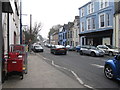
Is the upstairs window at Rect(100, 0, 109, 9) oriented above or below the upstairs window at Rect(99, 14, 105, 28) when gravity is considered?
above

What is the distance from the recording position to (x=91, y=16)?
32.1 m

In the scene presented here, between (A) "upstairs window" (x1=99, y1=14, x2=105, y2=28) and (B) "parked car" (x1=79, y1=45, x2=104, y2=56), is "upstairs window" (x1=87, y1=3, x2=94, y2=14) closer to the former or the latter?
(A) "upstairs window" (x1=99, y1=14, x2=105, y2=28)

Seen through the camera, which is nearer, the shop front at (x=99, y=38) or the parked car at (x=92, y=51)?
the parked car at (x=92, y=51)

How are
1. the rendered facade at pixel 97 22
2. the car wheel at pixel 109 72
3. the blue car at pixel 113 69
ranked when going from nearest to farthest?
the blue car at pixel 113 69
the car wheel at pixel 109 72
the rendered facade at pixel 97 22

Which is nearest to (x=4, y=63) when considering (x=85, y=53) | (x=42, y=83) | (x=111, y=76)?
(x=42, y=83)

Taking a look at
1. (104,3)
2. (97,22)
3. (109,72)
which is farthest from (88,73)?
(97,22)

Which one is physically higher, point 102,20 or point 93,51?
point 102,20

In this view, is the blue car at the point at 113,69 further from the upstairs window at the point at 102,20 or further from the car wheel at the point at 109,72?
the upstairs window at the point at 102,20

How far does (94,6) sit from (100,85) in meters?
27.2

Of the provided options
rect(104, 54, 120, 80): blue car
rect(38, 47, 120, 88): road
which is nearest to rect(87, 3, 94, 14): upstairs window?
rect(38, 47, 120, 88): road

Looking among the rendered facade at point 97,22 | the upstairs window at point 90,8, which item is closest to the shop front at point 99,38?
the rendered facade at point 97,22

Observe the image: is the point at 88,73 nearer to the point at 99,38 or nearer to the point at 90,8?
the point at 99,38

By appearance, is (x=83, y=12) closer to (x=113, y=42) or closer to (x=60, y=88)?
(x=113, y=42)

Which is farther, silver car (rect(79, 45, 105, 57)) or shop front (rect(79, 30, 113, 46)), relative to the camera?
shop front (rect(79, 30, 113, 46))
